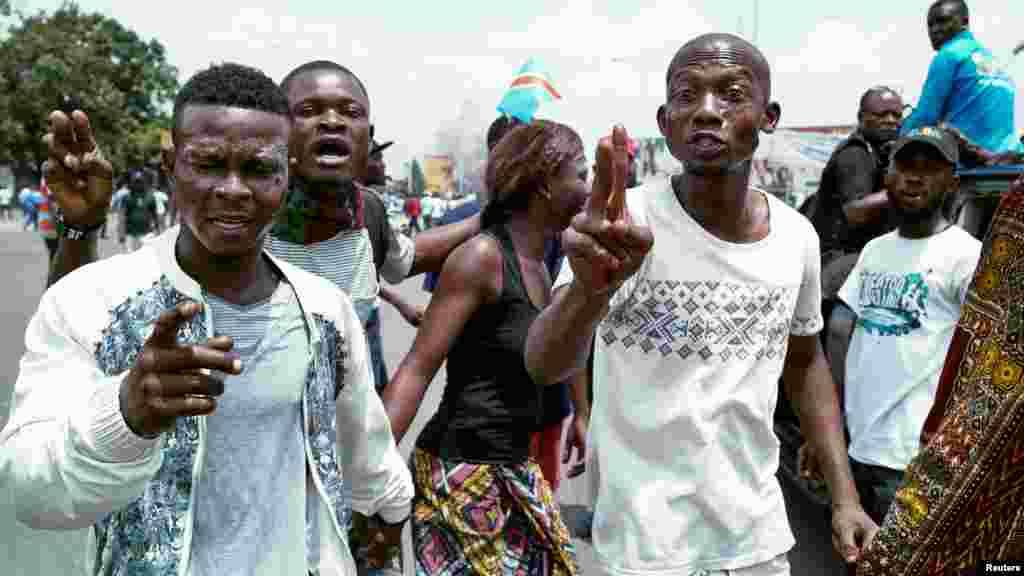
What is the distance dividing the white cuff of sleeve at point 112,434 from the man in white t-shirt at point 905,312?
272cm

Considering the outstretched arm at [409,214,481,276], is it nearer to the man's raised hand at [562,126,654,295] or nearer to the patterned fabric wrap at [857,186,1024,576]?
the man's raised hand at [562,126,654,295]

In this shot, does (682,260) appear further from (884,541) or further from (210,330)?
(210,330)

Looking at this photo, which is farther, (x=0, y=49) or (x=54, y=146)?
(x=0, y=49)

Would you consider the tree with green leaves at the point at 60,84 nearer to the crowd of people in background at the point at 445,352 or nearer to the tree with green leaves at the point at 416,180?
the tree with green leaves at the point at 416,180

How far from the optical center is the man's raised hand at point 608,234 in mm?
1844

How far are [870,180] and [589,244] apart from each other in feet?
11.7

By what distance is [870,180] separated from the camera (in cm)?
500

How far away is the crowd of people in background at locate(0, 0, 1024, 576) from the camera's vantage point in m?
1.73

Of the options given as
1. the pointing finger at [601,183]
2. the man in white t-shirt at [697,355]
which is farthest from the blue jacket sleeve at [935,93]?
the pointing finger at [601,183]

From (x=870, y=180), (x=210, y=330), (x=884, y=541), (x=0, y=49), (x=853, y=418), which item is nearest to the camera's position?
(x=884, y=541)

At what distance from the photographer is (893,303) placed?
3.61 m

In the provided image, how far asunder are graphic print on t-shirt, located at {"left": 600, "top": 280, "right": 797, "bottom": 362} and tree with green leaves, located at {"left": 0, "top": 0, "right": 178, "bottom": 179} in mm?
43961

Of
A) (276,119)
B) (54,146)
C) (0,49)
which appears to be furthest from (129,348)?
(0,49)

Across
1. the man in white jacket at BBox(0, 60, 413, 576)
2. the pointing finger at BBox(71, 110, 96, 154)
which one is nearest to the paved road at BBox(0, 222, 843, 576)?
the pointing finger at BBox(71, 110, 96, 154)
